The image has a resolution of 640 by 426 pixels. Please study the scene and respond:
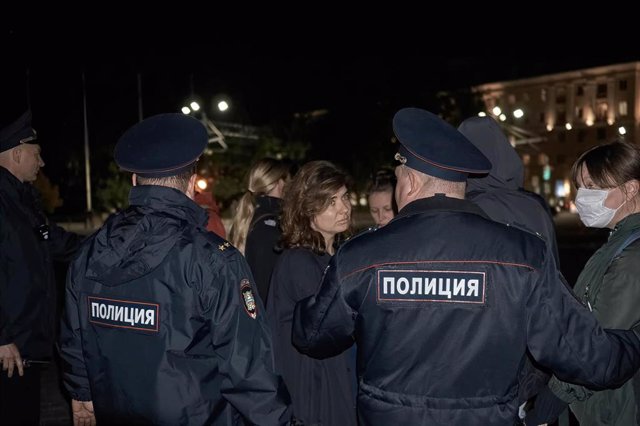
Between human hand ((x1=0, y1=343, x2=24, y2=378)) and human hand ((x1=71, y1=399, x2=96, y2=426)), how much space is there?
3.77 ft

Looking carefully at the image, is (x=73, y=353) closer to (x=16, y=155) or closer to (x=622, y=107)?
(x=16, y=155)

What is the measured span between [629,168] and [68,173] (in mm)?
47494

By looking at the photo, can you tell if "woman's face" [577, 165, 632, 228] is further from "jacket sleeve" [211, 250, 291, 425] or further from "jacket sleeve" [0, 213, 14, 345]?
"jacket sleeve" [0, 213, 14, 345]

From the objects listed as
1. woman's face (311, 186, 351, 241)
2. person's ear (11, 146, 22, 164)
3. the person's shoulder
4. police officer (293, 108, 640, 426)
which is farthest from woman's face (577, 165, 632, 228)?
person's ear (11, 146, 22, 164)

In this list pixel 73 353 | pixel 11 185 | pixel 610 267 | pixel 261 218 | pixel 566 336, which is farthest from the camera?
pixel 261 218

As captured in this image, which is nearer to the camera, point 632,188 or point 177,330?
point 177,330

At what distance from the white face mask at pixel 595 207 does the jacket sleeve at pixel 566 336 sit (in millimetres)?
976

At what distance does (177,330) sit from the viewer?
2568 millimetres

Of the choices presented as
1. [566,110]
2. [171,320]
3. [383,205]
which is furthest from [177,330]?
[566,110]

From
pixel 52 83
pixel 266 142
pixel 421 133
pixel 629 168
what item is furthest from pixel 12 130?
pixel 52 83

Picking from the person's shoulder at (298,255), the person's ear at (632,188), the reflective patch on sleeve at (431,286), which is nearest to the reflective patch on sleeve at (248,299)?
the reflective patch on sleeve at (431,286)

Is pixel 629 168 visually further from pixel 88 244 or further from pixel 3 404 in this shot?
pixel 3 404

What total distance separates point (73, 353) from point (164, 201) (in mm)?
882

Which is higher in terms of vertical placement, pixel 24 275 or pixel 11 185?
pixel 11 185
